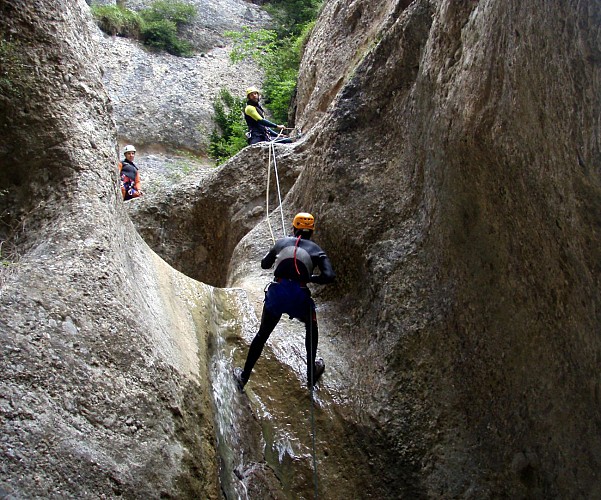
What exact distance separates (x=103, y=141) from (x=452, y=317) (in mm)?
3961

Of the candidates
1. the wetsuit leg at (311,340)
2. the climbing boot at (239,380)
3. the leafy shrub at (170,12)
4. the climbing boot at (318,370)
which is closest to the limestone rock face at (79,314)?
the climbing boot at (239,380)

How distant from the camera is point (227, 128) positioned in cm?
1828

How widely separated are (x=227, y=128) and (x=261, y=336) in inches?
506

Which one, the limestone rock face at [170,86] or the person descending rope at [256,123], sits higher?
the person descending rope at [256,123]

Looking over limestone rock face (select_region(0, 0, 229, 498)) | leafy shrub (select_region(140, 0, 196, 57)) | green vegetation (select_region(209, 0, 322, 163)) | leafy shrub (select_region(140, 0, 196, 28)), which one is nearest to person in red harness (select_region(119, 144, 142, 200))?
green vegetation (select_region(209, 0, 322, 163))

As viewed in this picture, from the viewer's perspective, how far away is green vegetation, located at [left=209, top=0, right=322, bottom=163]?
57.8 feet

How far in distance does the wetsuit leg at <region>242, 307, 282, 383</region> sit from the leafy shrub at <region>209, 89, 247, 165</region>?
11.1 metres

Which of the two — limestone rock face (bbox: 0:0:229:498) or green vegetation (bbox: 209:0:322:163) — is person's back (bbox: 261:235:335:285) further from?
green vegetation (bbox: 209:0:322:163)

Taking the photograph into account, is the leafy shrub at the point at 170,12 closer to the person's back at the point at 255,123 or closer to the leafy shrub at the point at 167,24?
the leafy shrub at the point at 167,24

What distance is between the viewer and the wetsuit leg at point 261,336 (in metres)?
6.22

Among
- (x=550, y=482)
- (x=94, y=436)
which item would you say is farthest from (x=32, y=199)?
(x=550, y=482)

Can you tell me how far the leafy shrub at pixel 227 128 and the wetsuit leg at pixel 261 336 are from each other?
11096 mm

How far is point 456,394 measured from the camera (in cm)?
638

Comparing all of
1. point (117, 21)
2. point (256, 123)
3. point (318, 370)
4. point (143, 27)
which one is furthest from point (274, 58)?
point (318, 370)
